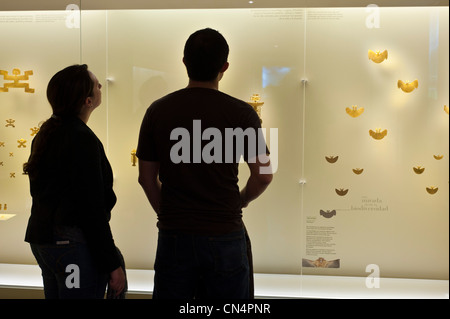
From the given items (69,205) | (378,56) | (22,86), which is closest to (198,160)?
(69,205)

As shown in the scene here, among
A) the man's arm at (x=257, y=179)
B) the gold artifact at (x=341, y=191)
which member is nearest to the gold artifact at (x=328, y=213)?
the gold artifact at (x=341, y=191)

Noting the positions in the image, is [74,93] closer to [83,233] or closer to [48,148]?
[48,148]

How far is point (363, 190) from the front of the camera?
9.47 ft

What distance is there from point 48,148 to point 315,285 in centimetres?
177

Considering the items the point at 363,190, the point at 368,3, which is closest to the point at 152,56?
the point at 368,3

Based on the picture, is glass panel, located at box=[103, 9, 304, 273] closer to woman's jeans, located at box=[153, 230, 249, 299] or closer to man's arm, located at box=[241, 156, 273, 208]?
man's arm, located at box=[241, 156, 273, 208]

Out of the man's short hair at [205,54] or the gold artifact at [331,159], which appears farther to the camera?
the gold artifact at [331,159]

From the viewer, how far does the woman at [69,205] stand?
5.91ft

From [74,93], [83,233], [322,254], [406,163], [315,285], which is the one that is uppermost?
[74,93]

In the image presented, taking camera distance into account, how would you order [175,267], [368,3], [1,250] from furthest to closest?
[1,250] → [368,3] → [175,267]

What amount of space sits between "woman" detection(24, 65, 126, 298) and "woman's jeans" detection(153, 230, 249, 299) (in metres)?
0.21

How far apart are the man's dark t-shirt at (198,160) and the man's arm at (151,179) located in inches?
4.4

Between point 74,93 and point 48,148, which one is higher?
point 74,93

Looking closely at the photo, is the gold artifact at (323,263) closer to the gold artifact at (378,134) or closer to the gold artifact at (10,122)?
the gold artifact at (378,134)
